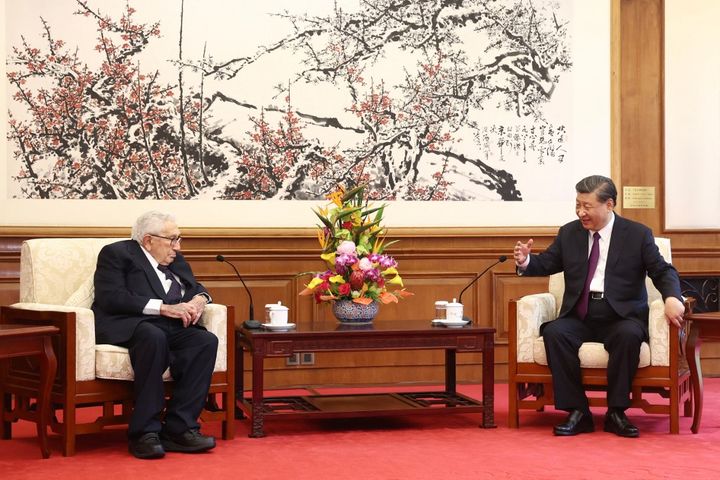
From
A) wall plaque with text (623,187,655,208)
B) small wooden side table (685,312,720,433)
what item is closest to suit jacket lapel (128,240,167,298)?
small wooden side table (685,312,720,433)

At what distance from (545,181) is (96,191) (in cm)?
266

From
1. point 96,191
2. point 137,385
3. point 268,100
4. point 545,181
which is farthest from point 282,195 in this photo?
point 137,385

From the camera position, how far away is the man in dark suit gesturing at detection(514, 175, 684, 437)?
462 centimetres

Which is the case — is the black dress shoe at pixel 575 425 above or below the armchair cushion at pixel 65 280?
below

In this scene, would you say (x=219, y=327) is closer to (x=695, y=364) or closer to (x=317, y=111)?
(x=317, y=111)

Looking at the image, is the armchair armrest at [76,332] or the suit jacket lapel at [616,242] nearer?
the armchair armrest at [76,332]

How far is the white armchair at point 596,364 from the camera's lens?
4.64 meters

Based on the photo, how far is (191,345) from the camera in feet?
14.5

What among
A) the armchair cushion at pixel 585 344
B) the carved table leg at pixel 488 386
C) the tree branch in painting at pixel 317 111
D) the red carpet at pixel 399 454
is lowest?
the red carpet at pixel 399 454

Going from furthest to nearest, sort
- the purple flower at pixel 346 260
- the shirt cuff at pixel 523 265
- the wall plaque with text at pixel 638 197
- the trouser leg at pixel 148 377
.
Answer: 1. the wall plaque with text at pixel 638 197
2. the shirt cuff at pixel 523 265
3. the purple flower at pixel 346 260
4. the trouser leg at pixel 148 377

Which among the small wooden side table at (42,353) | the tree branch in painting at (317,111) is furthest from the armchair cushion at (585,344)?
the small wooden side table at (42,353)

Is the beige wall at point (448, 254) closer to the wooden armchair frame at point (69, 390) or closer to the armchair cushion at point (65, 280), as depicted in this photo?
the armchair cushion at point (65, 280)

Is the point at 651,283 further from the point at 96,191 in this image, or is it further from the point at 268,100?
the point at 96,191

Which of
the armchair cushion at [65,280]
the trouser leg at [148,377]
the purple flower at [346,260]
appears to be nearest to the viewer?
the trouser leg at [148,377]
